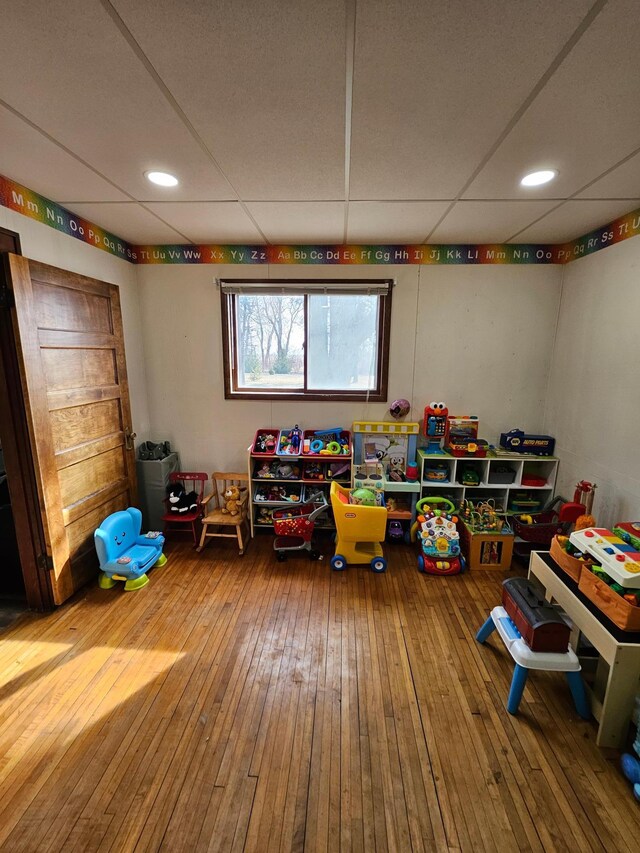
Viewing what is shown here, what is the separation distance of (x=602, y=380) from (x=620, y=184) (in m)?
1.23

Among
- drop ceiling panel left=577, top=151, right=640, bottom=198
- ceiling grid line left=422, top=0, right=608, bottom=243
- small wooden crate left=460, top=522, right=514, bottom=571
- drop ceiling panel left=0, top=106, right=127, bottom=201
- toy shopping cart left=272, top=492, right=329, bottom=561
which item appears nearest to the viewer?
ceiling grid line left=422, top=0, right=608, bottom=243

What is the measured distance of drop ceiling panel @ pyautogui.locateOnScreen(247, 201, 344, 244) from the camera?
224 cm

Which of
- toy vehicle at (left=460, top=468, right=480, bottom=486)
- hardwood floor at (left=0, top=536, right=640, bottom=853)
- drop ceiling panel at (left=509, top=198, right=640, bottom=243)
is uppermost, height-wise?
drop ceiling panel at (left=509, top=198, right=640, bottom=243)

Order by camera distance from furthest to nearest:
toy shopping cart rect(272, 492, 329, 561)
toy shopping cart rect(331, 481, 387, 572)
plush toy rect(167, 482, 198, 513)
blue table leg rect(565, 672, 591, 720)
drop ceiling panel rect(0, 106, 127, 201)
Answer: plush toy rect(167, 482, 198, 513) → toy shopping cart rect(272, 492, 329, 561) → toy shopping cart rect(331, 481, 387, 572) → blue table leg rect(565, 672, 591, 720) → drop ceiling panel rect(0, 106, 127, 201)

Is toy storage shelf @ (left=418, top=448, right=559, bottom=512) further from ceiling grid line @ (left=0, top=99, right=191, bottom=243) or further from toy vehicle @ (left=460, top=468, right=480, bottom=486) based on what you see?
ceiling grid line @ (left=0, top=99, right=191, bottom=243)

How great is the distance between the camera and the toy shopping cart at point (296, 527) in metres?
2.92

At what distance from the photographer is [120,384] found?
115 inches

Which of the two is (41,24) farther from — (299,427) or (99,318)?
(299,427)

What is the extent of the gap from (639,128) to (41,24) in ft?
7.13

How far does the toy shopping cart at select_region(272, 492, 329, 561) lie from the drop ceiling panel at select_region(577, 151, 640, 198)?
2685mm

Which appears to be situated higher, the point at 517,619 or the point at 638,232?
the point at 638,232

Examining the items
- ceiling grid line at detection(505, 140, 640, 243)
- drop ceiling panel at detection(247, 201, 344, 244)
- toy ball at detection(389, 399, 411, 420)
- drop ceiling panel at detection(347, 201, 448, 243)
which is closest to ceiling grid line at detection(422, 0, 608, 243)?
drop ceiling panel at detection(347, 201, 448, 243)

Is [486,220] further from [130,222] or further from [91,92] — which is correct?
[130,222]

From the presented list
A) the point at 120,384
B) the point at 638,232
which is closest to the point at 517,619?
the point at 638,232
